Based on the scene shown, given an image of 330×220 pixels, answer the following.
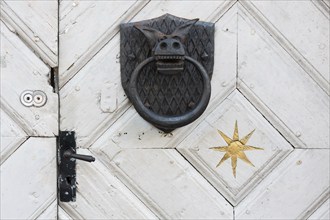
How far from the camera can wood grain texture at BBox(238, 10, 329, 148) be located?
1.19 m

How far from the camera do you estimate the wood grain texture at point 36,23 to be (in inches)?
45.8

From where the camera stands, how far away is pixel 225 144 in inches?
46.9

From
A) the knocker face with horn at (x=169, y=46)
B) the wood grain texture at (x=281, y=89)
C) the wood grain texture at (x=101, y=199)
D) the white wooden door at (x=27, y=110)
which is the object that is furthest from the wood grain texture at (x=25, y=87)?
the wood grain texture at (x=281, y=89)

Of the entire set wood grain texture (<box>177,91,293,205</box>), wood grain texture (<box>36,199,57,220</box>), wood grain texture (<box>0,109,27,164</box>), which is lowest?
wood grain texture (<box>177,91,293,205</box>)

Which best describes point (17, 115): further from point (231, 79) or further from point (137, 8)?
point (231, 79)

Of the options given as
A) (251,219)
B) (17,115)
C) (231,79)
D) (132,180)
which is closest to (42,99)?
(17,115)

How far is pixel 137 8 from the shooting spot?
1.18 meters

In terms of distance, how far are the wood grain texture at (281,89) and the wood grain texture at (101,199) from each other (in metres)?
0.32

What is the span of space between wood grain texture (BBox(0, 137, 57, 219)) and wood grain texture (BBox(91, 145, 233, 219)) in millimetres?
112

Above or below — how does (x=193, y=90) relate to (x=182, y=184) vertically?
above

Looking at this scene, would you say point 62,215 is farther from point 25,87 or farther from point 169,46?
point 169,46

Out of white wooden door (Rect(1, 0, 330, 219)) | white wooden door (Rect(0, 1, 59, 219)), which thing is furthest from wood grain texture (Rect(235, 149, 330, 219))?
white wooden door (Rect(0, 1, 59, 219))

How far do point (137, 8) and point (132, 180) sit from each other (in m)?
0.35

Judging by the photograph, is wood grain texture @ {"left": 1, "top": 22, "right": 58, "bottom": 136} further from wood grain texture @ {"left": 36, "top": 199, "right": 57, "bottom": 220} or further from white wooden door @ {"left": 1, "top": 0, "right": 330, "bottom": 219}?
wood grain texture @ {"left": 36, "top": 199, "right": 57, "bottom": 220}
